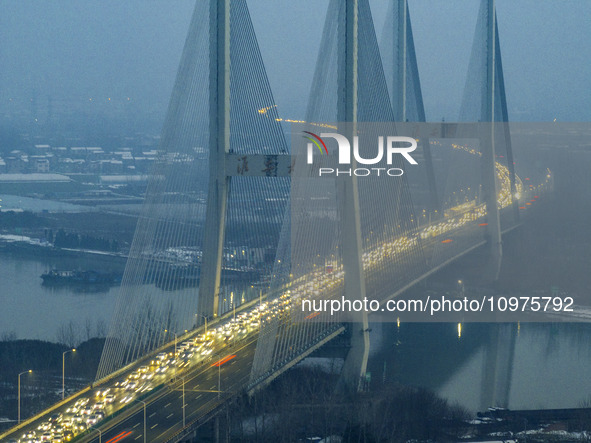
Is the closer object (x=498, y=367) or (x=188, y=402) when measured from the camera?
(x=188, y=402)

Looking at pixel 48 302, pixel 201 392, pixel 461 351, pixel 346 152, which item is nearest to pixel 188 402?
pixel 201 392

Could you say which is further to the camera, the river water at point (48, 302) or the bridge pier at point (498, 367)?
the river water at point (48, 302)

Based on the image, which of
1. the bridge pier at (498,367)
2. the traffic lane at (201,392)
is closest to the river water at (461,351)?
the bridge pier at (498,367)

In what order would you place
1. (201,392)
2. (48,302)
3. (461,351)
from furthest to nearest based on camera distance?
(48,302) → (461,351) → (201,392)

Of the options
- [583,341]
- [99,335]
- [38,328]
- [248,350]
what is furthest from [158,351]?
[583,341]

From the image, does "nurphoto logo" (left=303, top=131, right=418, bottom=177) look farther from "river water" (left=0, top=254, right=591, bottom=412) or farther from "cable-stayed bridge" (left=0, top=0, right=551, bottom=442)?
"river water" (left=0, top=254, right=591, bottom=412)

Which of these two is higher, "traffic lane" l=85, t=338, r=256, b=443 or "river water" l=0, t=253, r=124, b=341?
"traffic lane" l=85, t=338, r=256, b=443

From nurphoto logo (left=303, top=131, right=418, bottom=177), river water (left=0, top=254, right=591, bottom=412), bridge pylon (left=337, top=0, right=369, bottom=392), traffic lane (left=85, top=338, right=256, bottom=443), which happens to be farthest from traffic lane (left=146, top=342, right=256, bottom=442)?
river water (left=0, top=254, right=591, bottom=412)

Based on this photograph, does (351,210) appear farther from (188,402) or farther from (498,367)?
(498,367)

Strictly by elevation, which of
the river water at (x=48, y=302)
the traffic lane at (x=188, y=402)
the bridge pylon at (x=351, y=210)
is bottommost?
the river water at (x=48, y=302)

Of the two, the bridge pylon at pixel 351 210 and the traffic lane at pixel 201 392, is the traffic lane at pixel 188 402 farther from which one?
the bridge pylon at pixel 351 210

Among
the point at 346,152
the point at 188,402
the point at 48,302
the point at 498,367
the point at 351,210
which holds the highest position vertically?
the point at 346,152
